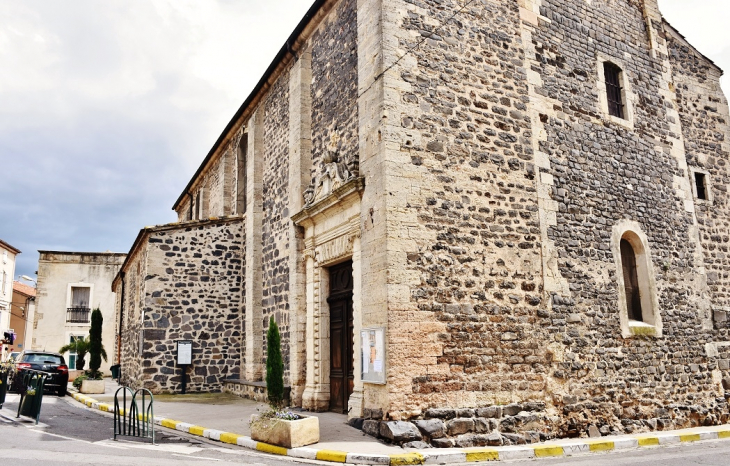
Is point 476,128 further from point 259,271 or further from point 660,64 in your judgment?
point 259,271

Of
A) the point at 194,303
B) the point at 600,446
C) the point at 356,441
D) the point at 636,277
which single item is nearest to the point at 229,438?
the point at 356,441

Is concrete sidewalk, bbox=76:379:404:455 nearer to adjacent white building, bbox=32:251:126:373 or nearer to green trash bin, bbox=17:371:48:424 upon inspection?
green trash bin, bbox=17:371:48:424

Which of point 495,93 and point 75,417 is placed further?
point 75,417

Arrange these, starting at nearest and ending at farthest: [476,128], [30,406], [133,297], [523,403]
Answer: [523,403] < [476,128] < [30,406] < [133,297]

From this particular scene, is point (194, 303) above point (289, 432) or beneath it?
above

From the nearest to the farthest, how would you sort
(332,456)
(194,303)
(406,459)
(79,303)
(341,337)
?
1. (406,459)
2. (332,456)
3. (341,337)
4. (194,303)
5. (79,303)

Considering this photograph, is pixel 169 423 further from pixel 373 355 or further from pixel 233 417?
pixel 373 355

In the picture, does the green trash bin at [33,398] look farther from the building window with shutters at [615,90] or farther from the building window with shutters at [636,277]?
the building window with shutters at [615,90]

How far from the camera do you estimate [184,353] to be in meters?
14.4

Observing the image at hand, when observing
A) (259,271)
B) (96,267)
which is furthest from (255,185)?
(96,267)

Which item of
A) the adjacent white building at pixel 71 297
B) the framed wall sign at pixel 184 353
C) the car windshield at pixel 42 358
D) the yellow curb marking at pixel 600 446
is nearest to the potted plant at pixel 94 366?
the car windshield at pixel 42 358

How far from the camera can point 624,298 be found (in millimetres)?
10578

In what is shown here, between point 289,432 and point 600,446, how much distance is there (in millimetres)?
4504

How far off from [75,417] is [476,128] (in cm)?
891
